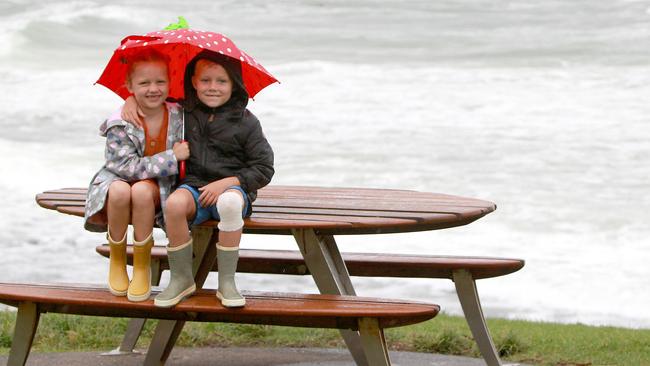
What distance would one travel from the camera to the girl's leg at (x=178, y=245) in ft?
12.6

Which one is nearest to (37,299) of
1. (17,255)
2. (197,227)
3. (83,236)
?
(197,227)

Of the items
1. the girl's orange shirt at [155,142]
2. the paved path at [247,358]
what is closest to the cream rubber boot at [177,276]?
the girl's orange shirt at [155,142]

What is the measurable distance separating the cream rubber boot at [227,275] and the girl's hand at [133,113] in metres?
0.52

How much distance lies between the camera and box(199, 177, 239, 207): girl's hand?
3.91 m

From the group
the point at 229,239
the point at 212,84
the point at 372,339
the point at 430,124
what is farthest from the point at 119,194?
the point at 430,124

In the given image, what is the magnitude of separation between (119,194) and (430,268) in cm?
142

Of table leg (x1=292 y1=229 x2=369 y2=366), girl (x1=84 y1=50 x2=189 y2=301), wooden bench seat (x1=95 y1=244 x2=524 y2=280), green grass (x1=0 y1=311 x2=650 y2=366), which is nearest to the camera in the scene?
girl (x1=84 y1=50 x2=189 y2=301)

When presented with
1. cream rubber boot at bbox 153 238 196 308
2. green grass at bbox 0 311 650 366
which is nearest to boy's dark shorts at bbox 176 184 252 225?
cream rubber boot at bbox 153 238 196 308

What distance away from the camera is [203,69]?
4.04 m

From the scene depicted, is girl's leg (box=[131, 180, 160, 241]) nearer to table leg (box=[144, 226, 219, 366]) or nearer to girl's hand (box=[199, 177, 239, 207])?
girl's hand (box=[199, 177, 239, 207])

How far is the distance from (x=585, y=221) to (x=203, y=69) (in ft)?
22.8

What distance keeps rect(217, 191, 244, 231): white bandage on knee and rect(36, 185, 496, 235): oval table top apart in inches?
4.5

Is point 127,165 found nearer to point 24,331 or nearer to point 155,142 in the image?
point 155,142

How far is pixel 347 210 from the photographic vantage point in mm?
4273
